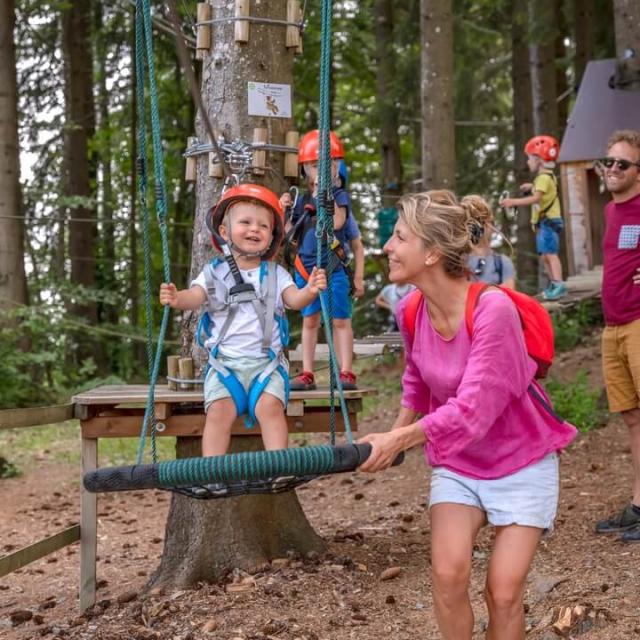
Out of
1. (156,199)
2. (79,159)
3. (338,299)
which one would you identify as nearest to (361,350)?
(338,299)

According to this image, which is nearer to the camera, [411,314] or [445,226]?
[445,226]

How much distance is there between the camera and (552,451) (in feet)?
11.8

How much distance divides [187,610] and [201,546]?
0.48 metres

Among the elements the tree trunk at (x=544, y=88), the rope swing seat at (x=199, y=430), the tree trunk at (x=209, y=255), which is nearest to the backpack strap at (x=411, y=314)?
the rope swing seat at (x=199, y=430)

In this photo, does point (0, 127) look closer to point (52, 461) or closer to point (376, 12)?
point (52, 461)

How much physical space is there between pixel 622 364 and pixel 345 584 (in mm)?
1971

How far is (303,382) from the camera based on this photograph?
5.45 meters

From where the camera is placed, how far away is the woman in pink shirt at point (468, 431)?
133 inches

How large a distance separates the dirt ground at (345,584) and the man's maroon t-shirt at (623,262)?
1.27 meters

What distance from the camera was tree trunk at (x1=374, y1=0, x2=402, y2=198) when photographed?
50.9 feet

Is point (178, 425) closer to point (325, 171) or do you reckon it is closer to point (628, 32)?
point (325, 171)

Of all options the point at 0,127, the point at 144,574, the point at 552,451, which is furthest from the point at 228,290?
the point at 0,127

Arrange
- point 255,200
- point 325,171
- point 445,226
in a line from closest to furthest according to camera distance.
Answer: point 445,226 → point 325,171 → point 255,200

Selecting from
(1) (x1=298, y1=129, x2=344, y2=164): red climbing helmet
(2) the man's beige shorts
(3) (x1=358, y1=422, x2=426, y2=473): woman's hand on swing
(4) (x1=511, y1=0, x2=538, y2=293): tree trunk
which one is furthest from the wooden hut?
(3) (x1=358, y1=422, x2=426, y2=473): woman's hand on swing
